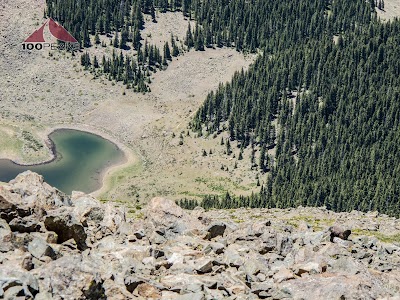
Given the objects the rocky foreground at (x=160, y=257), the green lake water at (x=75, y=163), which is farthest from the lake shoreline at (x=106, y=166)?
the rocky foreground at (x=160, y=257)

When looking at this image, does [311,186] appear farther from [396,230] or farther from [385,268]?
[385,268]

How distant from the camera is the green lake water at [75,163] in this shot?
531 feet

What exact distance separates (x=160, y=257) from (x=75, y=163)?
138 m

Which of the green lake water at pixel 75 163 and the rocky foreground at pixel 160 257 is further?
the green lake water at pixel 75 163

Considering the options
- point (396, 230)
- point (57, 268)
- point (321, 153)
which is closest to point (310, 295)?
point (57, 268)

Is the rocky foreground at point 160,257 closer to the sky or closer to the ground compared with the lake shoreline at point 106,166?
closer to the sky

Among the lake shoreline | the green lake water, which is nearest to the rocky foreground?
the green lake water

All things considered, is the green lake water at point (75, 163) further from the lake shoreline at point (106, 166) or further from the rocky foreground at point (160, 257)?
the rocky foreground at point (160, 257)

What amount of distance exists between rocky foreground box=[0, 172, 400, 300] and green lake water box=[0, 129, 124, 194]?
364 ft

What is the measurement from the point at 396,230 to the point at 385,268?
162 ft

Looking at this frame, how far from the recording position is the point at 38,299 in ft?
90.4

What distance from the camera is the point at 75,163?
172750mm

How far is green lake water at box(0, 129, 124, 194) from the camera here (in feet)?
531

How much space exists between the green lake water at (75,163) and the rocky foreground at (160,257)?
111m
